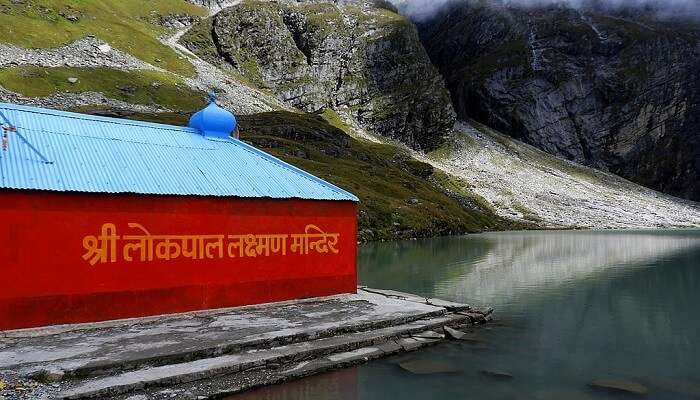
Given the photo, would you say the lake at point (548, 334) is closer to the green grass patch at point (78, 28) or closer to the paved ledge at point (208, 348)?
the paved ledge at point (208, 348)

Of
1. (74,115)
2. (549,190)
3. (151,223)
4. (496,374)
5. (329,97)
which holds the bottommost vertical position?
(496,374)

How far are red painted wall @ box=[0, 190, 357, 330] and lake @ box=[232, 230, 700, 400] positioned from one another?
7.30 m

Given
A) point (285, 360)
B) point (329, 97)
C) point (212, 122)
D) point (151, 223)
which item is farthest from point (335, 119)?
point (285, 360)

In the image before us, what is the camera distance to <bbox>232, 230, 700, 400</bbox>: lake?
48.9 ft

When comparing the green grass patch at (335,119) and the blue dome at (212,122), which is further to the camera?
the green grass patch at (335,119)

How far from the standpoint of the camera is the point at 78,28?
132500 millimetres

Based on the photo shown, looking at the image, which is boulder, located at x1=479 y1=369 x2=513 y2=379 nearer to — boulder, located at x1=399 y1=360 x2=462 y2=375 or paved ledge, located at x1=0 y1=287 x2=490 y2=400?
boulder, located at x1=399 y1=360 x2=462 y2=375

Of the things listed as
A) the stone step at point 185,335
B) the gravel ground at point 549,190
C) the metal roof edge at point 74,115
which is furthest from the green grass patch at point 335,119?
the stone step at point 185,335

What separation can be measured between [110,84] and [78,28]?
102 feet

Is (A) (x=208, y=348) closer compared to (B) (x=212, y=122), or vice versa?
(A) (x=208, y=348)

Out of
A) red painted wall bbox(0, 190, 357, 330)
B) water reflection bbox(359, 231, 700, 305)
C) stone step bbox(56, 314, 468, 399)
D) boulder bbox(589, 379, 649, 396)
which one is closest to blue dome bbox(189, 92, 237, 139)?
red painted wall bbox(0, 190, 357, 330)

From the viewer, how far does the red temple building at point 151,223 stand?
17.4 meters

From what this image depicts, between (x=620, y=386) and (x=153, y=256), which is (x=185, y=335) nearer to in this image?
(x=153, y=256)

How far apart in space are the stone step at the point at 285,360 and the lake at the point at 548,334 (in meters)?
0.53
